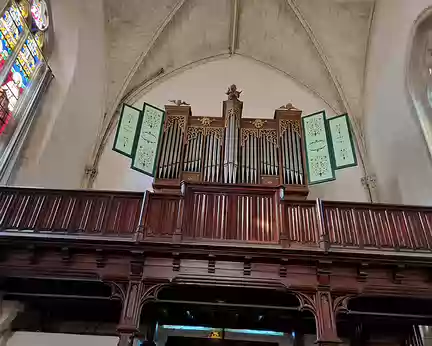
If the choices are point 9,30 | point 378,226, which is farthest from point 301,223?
point 9,30

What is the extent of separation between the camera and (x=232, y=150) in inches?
384

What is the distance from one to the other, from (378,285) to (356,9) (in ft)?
26.9

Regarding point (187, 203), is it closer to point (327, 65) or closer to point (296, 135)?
point (296, 135)

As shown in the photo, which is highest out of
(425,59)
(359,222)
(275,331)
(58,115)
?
(425,59)

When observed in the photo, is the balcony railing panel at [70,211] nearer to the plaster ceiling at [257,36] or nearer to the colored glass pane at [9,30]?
the colored glass pane at [9,30]

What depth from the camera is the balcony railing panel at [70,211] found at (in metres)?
6.56

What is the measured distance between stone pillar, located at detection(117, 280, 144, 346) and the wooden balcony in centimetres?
68

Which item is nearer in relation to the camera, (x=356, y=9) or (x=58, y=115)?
(x=58, y=115)

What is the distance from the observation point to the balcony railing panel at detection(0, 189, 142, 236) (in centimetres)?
656

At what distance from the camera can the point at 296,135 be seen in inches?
402

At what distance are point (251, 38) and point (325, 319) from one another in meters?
9.45

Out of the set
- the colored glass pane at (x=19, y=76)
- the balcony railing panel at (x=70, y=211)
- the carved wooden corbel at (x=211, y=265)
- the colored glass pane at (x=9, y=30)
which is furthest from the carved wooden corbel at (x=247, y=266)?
the colored glass pane at (x=9, y=30)

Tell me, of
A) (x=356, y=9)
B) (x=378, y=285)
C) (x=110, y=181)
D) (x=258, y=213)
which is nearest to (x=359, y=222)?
(x=378, y=285)

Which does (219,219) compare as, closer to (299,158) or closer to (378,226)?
(378,226)
